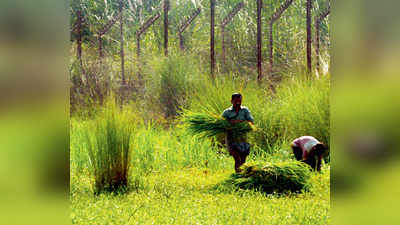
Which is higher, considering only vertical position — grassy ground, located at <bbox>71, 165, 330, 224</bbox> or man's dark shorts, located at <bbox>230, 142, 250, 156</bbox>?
man's dark shorts, located at <bbox>230, 142, 250, 156</bbox>

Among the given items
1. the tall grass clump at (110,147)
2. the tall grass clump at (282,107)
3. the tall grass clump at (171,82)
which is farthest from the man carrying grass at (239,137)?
the tall grass clump at (171,82)

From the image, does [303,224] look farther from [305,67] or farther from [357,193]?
[305,67]

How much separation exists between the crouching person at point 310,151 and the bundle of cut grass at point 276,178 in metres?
0.39

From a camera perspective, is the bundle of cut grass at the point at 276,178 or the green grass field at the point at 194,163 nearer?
the green grass field at the point at 194,163

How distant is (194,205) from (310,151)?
144 centimetres

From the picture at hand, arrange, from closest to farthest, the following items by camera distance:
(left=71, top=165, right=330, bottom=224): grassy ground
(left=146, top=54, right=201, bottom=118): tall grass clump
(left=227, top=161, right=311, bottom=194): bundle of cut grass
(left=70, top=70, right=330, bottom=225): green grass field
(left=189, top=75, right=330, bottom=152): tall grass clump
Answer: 1. (left=71, top=165, right=330, bottom=224): grassy ground
2. (left=70, top=70, right=330, bottom=225): green grass field
3. (left=227, top=161, right=311, bottom=194): bundle of cut grass
4. (left=189, top=75, right=330, bottom=152): tall grass clump
5. (left=146, top=54, right=201, bottom=118): tall grass clump

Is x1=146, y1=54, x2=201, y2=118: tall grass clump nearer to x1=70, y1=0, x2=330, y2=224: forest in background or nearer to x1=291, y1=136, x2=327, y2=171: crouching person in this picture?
x1=70, y1=0, x2=330, y2=224: forest in background

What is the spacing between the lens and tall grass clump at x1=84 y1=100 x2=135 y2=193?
11.6ft

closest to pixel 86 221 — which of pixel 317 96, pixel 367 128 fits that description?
pixel 367 128

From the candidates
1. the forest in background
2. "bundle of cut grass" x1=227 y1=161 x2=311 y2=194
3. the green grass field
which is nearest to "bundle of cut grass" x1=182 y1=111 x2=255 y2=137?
the green grass field

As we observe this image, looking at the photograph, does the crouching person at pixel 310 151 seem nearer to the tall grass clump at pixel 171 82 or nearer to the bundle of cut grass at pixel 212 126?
the bundle of cut grass at pixel 212 126

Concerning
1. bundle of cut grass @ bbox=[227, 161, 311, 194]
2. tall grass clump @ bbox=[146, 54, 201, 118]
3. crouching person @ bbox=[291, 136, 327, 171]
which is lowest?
bundle of cut grass @ bbox=[227, 161, 311, 194]

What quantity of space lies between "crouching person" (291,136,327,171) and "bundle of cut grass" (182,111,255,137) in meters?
0.57

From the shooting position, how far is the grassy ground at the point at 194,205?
3.01 meters
